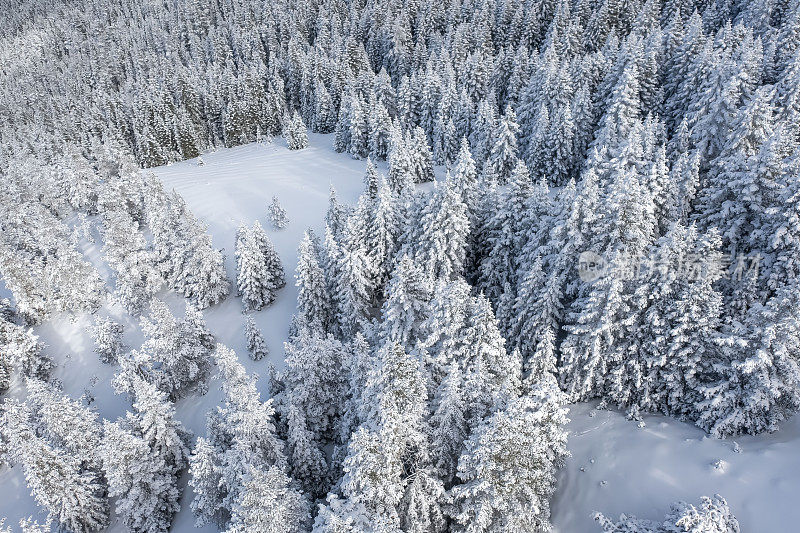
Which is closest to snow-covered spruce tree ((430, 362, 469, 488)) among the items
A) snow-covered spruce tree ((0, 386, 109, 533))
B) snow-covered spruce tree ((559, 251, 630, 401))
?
snow-covered spruce tree ((559, 251, 630, 401))

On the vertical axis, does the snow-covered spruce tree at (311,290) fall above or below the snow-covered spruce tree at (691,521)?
below

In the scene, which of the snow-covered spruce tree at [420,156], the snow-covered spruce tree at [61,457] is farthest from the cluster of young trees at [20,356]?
the snow-covered spruce tree at [420,156]

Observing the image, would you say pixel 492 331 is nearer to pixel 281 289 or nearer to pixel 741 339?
pixel 741 339

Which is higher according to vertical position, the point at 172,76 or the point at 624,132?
the point at 624,132

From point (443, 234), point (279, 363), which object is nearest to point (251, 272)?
point (279, 363)

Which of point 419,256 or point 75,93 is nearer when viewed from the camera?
point 419,256

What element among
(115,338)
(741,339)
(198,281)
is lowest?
(115,338)

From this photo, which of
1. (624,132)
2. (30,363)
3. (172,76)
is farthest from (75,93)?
(624,132)

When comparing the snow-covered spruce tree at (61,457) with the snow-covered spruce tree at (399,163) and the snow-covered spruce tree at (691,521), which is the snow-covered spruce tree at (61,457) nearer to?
the snow-covered spruce tree at (691,521)
